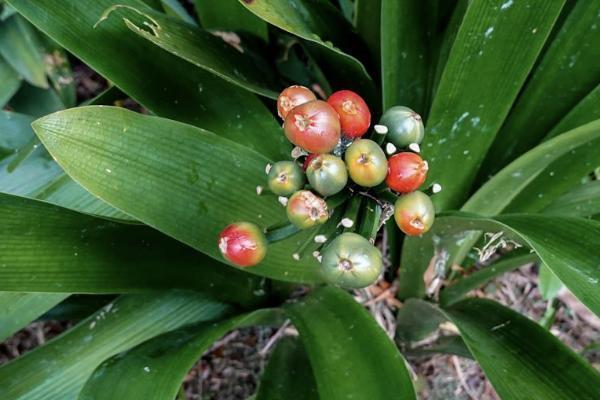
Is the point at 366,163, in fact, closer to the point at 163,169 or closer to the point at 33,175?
the point at 163,169

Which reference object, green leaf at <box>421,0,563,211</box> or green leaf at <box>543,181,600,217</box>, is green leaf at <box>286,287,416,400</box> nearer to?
green leaf at <box>421,0,563,211</box>

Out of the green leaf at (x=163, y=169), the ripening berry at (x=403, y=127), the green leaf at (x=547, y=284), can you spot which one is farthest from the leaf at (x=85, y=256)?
the green leaf at (x=547, y=284)

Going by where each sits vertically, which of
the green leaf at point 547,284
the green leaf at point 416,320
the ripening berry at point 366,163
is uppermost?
the green leaf at point 547,284

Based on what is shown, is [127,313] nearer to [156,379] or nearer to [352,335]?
[156,379]

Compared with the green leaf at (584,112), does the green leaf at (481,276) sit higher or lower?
lower

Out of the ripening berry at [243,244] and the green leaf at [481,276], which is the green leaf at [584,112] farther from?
the ripening berry at [243,244]

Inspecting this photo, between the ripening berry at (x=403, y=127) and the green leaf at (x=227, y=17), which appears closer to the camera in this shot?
the ripening berry at (x=403, y=127)

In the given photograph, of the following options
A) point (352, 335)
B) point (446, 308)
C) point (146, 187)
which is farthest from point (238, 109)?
point (446, 308)

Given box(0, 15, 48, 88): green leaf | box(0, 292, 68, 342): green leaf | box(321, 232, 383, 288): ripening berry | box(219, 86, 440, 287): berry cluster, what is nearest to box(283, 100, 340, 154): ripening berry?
box(219, 86, 440, 287): berry cluster
